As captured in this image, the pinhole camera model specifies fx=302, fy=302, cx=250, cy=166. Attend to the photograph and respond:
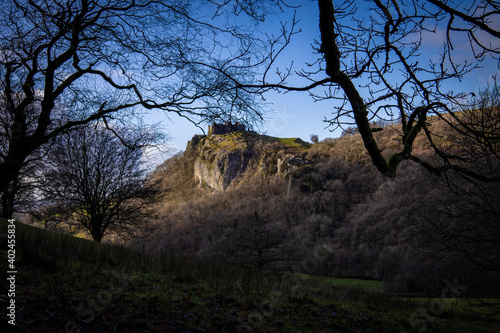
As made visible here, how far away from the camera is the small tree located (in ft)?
53.1

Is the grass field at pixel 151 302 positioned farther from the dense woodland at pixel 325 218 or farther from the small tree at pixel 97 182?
the small tree at pixel 97 182

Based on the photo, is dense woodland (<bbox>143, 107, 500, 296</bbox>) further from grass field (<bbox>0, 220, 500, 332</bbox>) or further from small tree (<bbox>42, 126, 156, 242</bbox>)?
grass field (<bbox>0, 220, 500, 332</bbox>)

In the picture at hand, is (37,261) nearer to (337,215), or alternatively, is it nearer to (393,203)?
(393,203)

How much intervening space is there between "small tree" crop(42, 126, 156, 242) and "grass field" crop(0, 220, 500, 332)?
313 inches

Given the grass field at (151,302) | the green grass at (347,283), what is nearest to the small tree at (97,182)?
the grass field at (151,302)

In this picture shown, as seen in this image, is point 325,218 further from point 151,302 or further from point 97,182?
point 151,302

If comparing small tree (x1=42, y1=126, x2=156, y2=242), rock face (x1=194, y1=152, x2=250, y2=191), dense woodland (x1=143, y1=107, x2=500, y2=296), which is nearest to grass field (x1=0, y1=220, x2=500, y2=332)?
dense woodland (x1=143, y1=107, x2=500, y2=296)

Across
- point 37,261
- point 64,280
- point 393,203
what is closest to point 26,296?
point 64,280

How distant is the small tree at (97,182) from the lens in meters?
16.2

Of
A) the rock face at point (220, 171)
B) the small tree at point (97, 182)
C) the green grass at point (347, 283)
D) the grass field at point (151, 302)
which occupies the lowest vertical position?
the green grass at point (347, 283)

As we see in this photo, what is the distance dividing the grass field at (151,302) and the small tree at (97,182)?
7.94 m

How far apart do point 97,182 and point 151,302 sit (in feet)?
46.1

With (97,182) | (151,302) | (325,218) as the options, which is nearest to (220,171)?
(325,218)

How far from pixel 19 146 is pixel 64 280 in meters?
2.56
